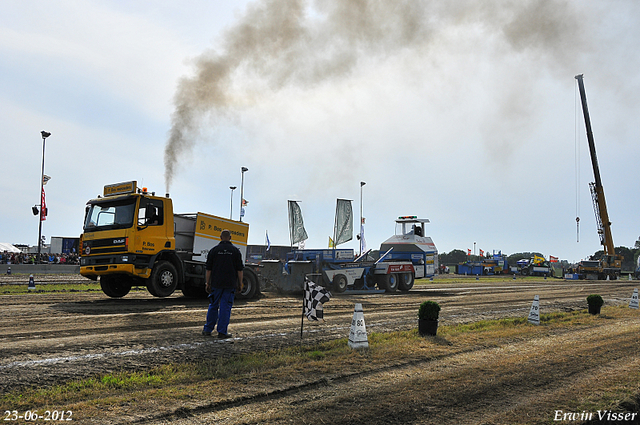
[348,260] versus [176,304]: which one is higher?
[348,260]

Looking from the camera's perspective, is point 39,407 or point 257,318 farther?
point 257,318

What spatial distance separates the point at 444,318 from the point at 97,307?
353 inches

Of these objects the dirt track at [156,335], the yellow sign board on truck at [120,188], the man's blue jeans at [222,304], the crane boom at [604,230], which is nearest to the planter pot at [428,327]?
the dirt track at [156,335]

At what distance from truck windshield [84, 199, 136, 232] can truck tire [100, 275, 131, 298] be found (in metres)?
1.69

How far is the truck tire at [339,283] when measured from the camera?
64.3 ft

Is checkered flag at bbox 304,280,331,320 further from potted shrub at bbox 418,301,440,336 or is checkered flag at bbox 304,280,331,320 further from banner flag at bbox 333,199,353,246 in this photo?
banner flag at bbox 333,199,353,246

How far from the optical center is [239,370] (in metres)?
5.97

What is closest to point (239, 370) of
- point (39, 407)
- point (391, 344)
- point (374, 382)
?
point (374, 382)

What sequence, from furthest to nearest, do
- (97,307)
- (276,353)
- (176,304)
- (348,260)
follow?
(348,260)
(176,304)
(97,307)
(276,353)

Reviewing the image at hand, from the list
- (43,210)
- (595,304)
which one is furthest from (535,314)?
(43,210)

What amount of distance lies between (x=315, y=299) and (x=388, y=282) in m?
14.1

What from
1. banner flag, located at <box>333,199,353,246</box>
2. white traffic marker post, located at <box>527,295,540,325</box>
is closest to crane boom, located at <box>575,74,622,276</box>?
banner flag, located at <box>333,199,353,246</box>

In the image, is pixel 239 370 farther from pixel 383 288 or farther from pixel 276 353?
pixel 383 288

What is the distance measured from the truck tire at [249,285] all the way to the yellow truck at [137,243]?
152cm
